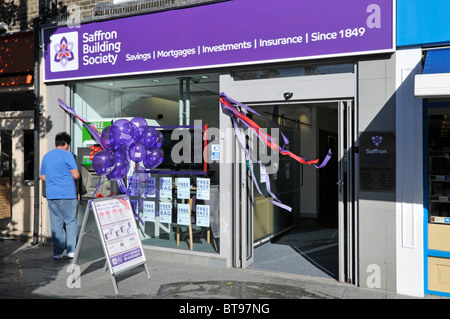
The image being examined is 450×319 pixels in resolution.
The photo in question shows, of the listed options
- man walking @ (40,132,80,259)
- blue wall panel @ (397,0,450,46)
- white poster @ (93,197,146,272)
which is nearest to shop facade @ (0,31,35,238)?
man walking @ (40,132,80,259)

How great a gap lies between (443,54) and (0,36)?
769 cm

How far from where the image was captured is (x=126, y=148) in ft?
18.7

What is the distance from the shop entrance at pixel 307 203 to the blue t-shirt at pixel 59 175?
2695 mm

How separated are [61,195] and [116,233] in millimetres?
1736

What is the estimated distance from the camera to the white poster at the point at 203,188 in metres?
6.11

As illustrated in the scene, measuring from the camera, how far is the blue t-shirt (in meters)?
6.15

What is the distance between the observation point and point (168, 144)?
253 inches

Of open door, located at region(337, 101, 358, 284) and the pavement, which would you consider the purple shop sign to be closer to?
open door, located at region(337, 101, 358, 284)

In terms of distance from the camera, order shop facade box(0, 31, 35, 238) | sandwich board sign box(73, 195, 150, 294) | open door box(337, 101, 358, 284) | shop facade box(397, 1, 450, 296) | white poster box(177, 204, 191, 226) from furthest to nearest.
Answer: shop facade box(0, 31, 35, 238) → white poster box(177, 204, 191, 226) → open door box(337, 101, 358, 284) → sandwich board sign box(73, 195, 150, 294) → shop facade box(397, 1, 450, 296)

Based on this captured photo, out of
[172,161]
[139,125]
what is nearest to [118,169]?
[139,125]

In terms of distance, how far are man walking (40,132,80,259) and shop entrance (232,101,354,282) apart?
2.70m

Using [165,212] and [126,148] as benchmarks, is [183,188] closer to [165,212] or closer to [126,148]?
[165,212]

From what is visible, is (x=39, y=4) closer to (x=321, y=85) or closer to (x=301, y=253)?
(x=321, y=85)

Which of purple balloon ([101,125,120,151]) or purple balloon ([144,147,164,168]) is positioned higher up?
purple balloon ([101,125,120,151])
